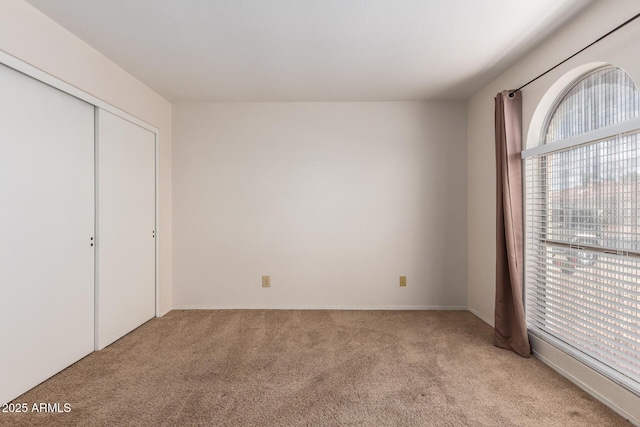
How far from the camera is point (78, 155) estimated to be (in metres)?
2.40

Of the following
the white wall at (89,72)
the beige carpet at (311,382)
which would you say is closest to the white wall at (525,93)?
the beige carpet at (311,382)

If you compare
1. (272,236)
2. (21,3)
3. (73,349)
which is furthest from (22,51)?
(272,236)

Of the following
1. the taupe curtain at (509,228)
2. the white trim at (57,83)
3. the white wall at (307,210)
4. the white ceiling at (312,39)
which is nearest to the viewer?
the white trim at (57,83)

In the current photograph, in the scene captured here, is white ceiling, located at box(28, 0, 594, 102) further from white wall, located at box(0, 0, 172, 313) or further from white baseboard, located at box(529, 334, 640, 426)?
white baseboard, located at box(529, 334, 640, 426)

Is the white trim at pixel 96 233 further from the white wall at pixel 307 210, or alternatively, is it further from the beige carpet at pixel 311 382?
the white wall at pixel 307 210

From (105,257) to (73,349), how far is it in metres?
0.72

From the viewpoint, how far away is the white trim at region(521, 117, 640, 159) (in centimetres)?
172

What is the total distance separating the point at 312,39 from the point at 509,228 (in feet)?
7.09

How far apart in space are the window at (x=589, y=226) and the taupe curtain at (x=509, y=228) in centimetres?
9

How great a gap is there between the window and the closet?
3.55 meters

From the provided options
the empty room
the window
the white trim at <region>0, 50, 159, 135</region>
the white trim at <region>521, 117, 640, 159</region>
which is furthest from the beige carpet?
the white trim at <region>0, 50, 159, 135</region>

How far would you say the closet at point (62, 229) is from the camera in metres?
1.89

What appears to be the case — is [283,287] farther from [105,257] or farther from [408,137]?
[408,137]

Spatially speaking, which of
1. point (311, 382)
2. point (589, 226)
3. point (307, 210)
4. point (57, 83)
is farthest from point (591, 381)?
point (57, 83)
